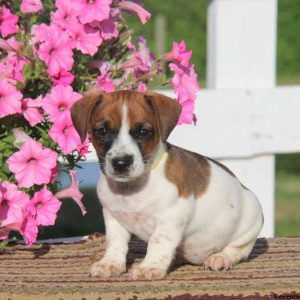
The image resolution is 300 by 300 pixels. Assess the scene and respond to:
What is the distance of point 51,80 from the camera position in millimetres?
4609

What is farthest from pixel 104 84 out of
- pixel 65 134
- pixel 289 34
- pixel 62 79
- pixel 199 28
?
pixel 289 34

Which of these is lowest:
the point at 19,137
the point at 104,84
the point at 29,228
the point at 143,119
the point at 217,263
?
the point at 217,263

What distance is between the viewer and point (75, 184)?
4.79 meters

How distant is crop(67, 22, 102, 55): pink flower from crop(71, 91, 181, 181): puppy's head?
1.09 ft

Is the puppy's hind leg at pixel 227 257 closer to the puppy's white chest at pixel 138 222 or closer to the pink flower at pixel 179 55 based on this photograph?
the puppy's white chest at pixel 138 222

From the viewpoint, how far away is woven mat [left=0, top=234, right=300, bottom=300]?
3.94 meters

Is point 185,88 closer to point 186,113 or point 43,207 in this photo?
point 186,113

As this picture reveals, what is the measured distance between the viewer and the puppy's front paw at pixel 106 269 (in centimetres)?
428

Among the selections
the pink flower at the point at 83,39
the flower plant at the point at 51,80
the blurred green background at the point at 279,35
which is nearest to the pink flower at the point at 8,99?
the flower plant at the point at 51,80

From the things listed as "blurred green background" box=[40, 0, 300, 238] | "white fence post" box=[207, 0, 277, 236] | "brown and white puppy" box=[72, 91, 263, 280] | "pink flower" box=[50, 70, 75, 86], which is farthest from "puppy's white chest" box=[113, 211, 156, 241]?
"blurred green background" box=[40, 0, 300, 238]

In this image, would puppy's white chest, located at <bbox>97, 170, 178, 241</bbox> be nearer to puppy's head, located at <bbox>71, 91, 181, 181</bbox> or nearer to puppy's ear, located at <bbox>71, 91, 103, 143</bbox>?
puppy's head, located at <bbox>71, 91, 181, 181</bbox>

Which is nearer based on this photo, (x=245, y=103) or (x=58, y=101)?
(x=58, y=101)

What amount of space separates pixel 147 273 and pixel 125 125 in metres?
0.63

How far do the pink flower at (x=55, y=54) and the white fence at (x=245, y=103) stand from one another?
5.21 feet
